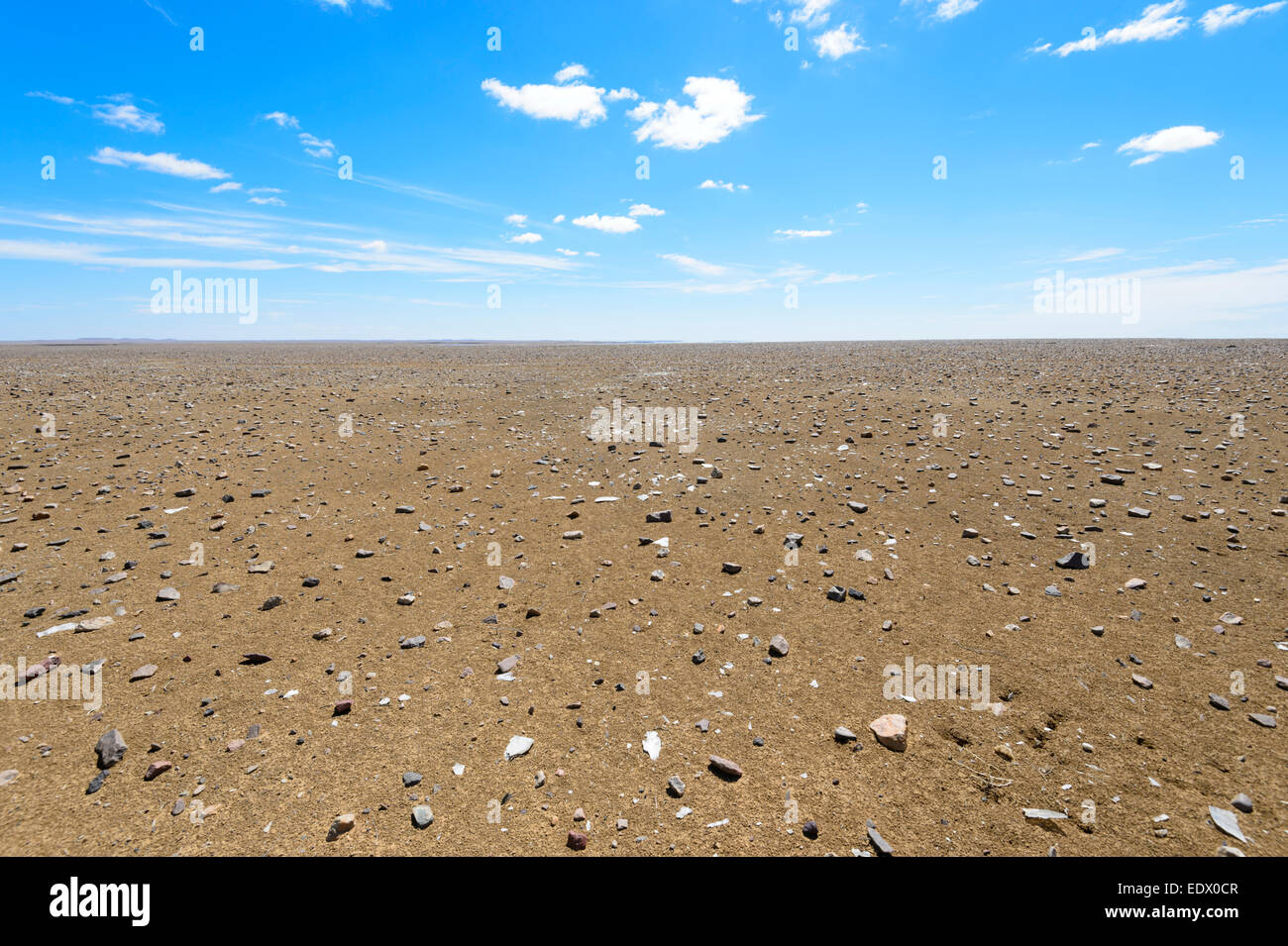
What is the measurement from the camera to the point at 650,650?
20.5 ft

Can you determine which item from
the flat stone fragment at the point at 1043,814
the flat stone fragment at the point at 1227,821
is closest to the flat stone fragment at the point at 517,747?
the flat stone fragment at the point at 1043,814

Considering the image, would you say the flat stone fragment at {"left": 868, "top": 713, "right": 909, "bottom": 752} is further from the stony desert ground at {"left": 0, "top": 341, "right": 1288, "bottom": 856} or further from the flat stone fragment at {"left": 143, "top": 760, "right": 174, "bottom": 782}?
the flat stone fragment at {"left": 143, "top": 760, "right": 174, "bottom": 782}

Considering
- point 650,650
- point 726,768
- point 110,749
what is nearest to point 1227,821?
point 726,768

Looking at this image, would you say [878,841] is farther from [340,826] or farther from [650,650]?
[340,826]

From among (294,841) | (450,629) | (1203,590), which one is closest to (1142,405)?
(1203,590)

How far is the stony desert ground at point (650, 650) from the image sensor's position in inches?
158

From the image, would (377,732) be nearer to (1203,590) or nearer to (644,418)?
(1203,590)

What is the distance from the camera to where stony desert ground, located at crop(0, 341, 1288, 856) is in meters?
4.00

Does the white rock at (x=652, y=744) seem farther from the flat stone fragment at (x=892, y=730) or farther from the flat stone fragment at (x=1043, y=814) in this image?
the flat stone fragment at (x=1043, y=814)

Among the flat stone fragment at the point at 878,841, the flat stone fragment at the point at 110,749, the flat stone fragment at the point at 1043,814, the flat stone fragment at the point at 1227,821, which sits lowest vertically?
the flat stone fragment at the point at 878,841

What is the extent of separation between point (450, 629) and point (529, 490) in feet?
17.6

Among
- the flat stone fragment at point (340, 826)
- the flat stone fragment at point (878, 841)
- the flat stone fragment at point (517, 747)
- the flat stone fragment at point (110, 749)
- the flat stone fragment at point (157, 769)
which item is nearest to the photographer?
the flat stone fragment at point (878, 841)

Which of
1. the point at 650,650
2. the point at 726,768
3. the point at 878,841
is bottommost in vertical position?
the point at 878,841
